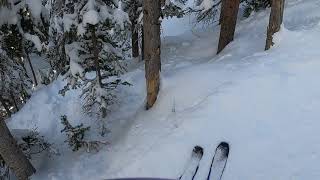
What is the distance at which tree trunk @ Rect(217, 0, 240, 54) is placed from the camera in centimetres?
1305

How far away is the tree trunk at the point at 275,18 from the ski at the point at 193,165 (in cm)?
425

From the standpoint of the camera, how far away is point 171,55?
16.1 meters

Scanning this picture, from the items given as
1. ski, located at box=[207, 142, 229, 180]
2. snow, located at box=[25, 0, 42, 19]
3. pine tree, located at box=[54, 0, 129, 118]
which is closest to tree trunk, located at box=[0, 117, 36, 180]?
pine tree, located at box=[54, 0, 129, 118]

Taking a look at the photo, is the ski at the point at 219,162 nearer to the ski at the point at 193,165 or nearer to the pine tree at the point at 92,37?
the ski at the point at 193,165

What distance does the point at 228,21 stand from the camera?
44.2 feet

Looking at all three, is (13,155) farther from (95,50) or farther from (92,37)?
(92,37)

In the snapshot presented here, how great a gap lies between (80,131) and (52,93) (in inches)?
214

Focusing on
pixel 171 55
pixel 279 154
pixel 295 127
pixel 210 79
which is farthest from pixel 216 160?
pixel 171 55

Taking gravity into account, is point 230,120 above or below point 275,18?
below

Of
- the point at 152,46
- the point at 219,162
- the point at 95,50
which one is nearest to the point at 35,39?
the point at 95,50

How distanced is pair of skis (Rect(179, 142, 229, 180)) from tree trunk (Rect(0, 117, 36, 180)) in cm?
391

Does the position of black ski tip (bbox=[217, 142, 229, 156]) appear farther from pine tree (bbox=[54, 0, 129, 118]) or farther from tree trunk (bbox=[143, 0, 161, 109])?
pine tree (bbox=[54, 0, 129, 118])

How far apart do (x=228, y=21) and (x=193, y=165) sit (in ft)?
21.8

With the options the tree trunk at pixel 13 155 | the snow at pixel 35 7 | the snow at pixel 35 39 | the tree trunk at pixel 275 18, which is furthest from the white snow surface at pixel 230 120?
the snow at pixel 35 7
